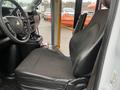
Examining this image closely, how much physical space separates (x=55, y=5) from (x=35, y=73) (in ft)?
7.83

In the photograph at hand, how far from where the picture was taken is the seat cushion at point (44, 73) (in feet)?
3.67

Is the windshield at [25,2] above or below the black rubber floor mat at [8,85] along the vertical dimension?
above

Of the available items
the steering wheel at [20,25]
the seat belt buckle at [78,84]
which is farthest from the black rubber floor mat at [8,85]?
the seat belt buckle at [78,84]

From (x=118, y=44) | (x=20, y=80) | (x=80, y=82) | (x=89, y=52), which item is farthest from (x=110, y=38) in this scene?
(x=20, y=80)

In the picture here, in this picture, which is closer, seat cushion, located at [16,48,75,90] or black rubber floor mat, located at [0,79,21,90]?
seat cushion, located at [16,48,75,90]

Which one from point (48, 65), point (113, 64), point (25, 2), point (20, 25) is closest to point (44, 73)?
point (48, 65)

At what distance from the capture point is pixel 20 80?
1.21 m

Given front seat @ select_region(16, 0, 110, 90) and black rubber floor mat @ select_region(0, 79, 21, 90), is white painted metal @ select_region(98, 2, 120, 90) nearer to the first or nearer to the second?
front seat @ select_region(16, 0, 110, 90)

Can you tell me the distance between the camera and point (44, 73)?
118 cm

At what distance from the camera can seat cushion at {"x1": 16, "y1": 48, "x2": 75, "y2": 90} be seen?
1.12 m

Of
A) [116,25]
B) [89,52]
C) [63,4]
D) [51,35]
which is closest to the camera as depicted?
[116,25]

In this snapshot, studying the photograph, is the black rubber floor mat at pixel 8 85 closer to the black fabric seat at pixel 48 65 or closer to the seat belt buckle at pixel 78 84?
the black fabric seat at pixel 48 65

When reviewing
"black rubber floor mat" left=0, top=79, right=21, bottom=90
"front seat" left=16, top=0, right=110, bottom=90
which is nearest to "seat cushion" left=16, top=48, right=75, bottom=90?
"front seat" left=16, top=0, right=110, bottom=90

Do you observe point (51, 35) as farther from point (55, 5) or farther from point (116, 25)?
point (116, 25)
